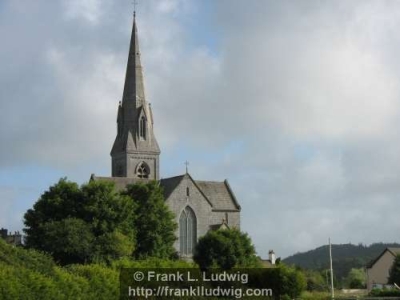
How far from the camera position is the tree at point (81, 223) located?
54094 millimetres

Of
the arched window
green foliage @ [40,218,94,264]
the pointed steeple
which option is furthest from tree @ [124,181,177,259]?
the pointed steeple

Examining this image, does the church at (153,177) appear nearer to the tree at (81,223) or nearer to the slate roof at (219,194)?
the slate roof at (219,194)

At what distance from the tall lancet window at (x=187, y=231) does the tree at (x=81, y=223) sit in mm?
17697

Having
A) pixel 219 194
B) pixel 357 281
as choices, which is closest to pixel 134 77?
pixel 219 194

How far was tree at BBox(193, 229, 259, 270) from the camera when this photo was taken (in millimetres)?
63594

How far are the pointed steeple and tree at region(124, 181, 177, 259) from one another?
84.7 feet

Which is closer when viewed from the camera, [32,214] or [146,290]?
[146,290]

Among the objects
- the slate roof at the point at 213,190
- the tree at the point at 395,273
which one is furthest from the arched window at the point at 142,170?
the tree at the point at 395,273

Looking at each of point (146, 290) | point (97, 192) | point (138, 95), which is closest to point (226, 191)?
point (138, 95)

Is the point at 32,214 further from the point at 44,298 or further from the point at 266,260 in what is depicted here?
the point at 266,260

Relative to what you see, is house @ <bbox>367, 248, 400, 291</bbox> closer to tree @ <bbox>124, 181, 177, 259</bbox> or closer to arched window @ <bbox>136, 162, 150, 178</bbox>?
arched window @ <bbox>136, 162, 150, 178</bbox>

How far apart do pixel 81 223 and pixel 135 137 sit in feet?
133

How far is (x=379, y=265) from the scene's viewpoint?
89.6m

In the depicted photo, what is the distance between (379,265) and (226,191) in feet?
68.1
